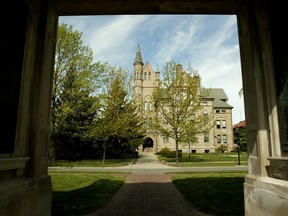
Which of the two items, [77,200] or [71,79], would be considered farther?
[71,79]

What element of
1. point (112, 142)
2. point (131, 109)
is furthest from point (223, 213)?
point (112, 142)

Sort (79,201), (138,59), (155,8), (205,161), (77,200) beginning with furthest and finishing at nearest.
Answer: (138,59) < (205,161) < (77,200) < (79,201) < (155,8)

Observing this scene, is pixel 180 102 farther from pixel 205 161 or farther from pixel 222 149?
A: pixel 222 149

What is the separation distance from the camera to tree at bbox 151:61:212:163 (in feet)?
82.4

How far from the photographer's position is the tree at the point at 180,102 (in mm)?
25125

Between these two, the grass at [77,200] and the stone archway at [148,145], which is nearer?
the grass at [77,200]

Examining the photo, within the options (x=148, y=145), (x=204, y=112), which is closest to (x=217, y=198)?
(x=148, y=145)

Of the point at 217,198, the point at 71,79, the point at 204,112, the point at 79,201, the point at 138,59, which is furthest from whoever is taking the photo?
the point at 204,112

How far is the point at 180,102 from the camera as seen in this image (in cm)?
2536

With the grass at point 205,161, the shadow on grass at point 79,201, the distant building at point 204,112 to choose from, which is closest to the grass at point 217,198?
the shadow on grass at point 79,201

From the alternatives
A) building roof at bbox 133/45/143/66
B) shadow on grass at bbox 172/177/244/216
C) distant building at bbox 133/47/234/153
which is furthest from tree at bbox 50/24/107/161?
building roof at bbox 133/45/143/66

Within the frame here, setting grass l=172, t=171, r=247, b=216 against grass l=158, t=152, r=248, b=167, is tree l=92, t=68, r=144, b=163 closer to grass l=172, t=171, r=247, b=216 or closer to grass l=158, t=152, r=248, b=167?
grass l=158, t=152, r=248, b=167

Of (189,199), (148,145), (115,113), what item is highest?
(115,113)

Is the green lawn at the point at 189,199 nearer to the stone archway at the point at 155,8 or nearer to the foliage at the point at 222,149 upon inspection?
the stone archway at the point at 155,8
